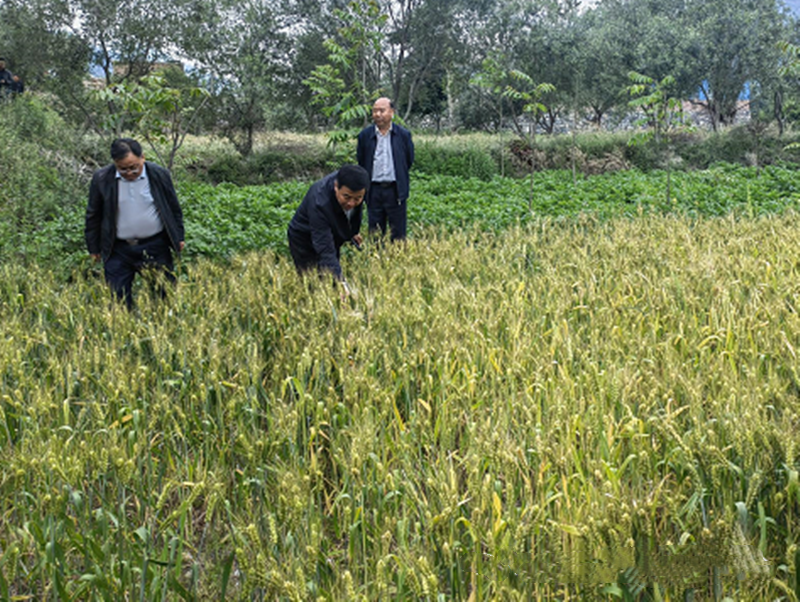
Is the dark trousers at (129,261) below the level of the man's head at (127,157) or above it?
below

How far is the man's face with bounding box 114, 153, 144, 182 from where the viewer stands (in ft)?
16.4

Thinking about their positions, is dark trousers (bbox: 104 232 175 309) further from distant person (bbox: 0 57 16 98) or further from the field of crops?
distant person (bbox: 0 57 16 98)

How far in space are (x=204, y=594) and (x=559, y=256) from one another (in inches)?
172

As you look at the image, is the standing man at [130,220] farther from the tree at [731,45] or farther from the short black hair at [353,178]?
the tree at [731,45]

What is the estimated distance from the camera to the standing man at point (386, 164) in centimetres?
700

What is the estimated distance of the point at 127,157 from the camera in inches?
197

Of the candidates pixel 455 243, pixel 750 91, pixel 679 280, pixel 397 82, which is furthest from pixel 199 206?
pixel 750 91

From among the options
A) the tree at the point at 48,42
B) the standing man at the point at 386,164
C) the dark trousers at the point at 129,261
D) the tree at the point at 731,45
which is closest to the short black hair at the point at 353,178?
the dark trousers at the point at 129,261

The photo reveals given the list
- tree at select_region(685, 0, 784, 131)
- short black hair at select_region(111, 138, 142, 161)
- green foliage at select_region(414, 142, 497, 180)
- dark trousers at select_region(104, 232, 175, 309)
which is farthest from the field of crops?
tree at select_region(685, 0, 784, 131)

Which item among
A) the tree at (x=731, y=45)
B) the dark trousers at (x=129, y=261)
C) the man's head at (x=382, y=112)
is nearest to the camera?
the dark trousers at (x=129, y=261)

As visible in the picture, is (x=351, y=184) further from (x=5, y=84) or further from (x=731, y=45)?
(x=731, y=45)

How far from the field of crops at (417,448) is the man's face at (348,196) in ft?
1.77

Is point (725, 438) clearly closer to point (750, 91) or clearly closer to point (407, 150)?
point (407, 150)

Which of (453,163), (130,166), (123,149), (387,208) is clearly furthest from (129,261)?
(453,163)
